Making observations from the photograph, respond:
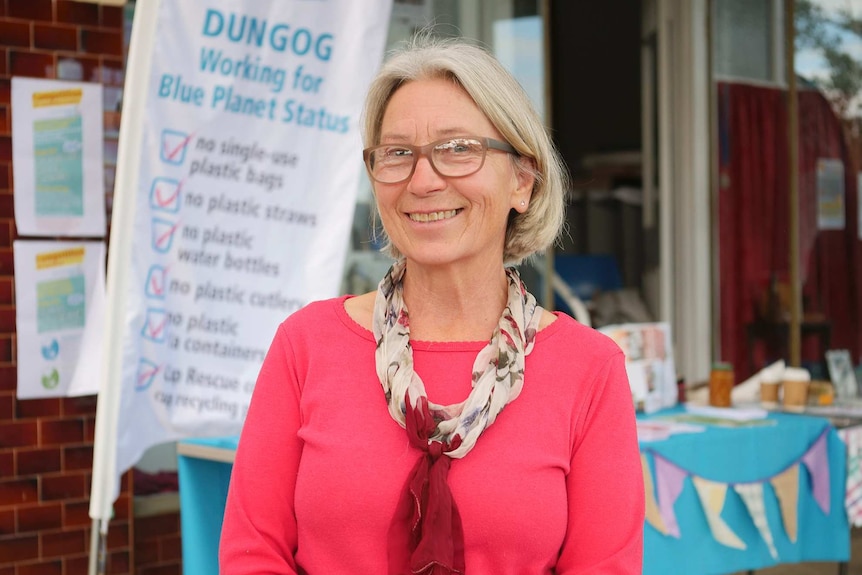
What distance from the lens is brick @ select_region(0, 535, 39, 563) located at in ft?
12.8

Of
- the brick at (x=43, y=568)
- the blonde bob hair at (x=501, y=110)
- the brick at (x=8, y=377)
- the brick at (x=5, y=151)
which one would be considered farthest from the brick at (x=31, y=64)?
the blonde bob hair at (x=501, y=110)

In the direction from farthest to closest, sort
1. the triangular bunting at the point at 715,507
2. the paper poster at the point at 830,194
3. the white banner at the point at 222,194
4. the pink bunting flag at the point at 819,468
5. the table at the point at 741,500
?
the paper poster at the point at 830,194
the pink bunting flag at the point at 819,468
the triangular bunting at the point at 715,507
the table at the point at 741,500
the white banner at the point at 222,194

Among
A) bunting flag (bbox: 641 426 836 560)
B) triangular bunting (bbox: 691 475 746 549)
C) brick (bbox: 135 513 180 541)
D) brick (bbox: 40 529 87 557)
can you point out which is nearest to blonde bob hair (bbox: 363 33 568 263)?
bunting flag (bbox: 641 426 836 560)

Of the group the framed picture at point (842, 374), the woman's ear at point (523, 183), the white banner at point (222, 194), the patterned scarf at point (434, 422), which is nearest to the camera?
the patterned scarf at point (434, 422)

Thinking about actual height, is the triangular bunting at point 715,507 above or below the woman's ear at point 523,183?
below

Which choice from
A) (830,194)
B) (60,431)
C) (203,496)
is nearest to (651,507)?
(203,496)

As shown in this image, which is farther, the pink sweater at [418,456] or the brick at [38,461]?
the brick at [38,461]

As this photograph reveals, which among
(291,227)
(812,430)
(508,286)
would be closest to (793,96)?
(812,430)

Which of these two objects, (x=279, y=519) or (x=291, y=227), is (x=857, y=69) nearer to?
(x=291, y=227)

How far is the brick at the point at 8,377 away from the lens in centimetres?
389

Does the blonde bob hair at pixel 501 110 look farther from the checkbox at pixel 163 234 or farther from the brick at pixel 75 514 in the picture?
the brick at pixel 75 514

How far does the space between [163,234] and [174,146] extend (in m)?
0.26

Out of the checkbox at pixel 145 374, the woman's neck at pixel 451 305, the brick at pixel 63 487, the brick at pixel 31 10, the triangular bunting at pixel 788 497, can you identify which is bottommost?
the triangular bunting at pixel 788 497

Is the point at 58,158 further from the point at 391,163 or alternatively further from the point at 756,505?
the point at 756,505
